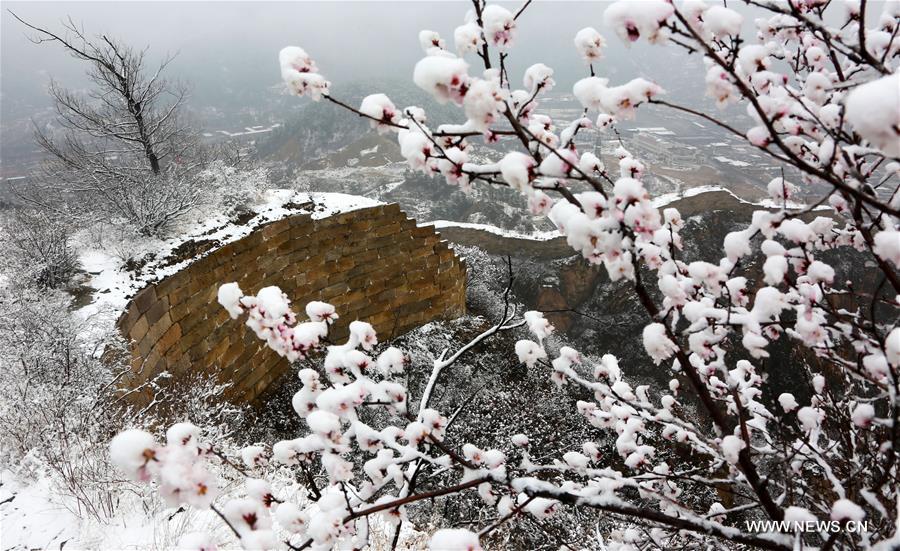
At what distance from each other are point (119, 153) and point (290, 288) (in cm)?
344

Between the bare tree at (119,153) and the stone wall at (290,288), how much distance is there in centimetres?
118

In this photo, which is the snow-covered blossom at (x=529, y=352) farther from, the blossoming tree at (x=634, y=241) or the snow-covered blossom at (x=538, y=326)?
the snow-covered blossom at (x=538, y=326)

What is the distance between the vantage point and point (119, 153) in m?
7.12

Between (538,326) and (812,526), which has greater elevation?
(538,326)

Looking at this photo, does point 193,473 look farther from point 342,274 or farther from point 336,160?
point 336,160

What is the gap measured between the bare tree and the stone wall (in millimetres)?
1178

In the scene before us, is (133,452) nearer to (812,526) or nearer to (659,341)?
(659,341)

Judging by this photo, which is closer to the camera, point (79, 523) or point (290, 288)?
point (79, 523)

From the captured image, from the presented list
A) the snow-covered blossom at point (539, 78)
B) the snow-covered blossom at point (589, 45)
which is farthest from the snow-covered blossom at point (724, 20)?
the snow-covered blossom at point (539, 78)

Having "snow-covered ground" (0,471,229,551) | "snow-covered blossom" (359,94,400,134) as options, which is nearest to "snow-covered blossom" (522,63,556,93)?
"snow-covered blossom" (359,94,400,134)

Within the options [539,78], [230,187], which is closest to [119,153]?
[230,187]

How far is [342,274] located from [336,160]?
Answer: 58.7 m

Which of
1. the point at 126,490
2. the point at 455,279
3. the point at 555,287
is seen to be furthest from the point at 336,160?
the point at 126,490

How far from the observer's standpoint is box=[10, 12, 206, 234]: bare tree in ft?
20.3
